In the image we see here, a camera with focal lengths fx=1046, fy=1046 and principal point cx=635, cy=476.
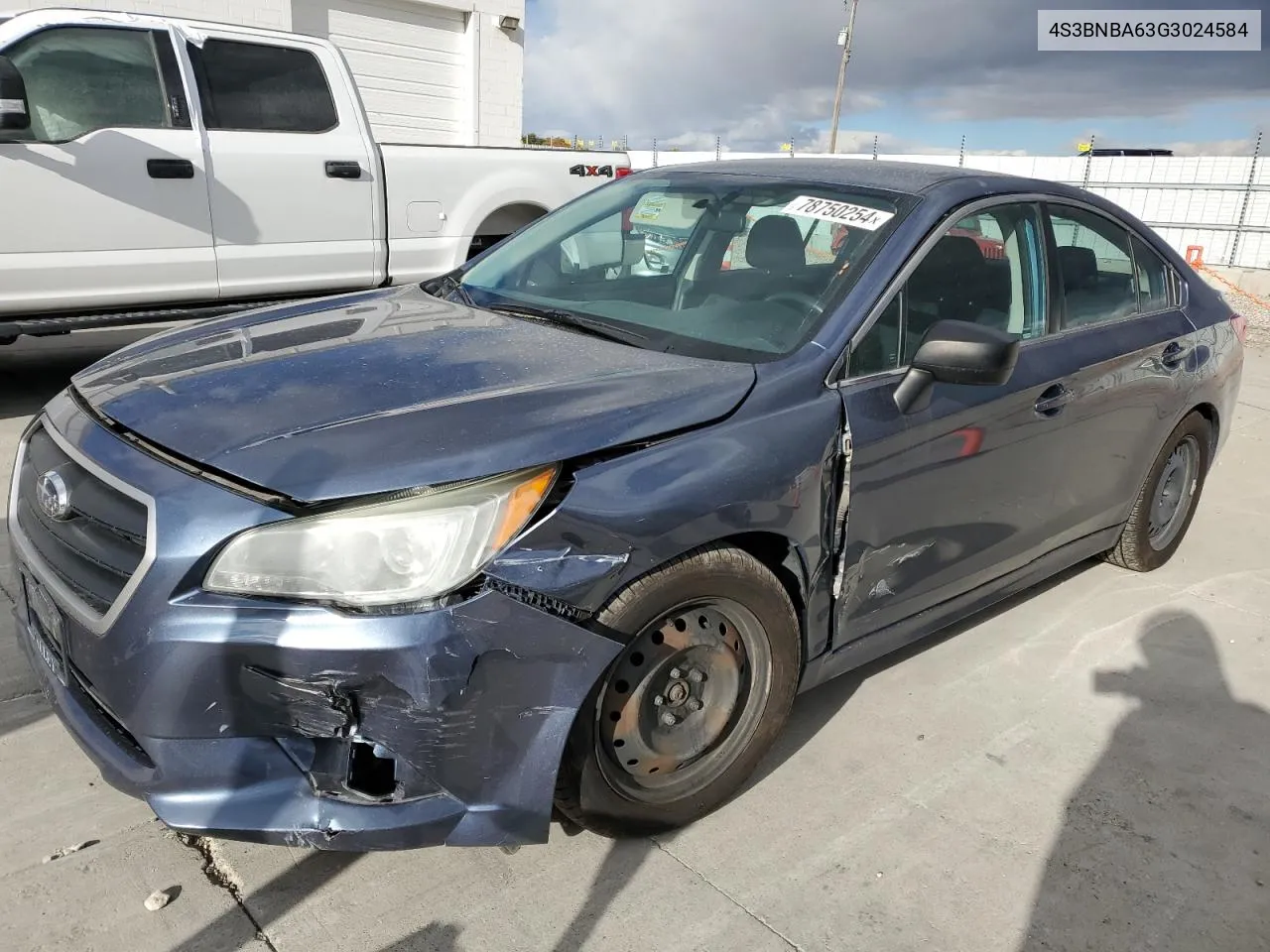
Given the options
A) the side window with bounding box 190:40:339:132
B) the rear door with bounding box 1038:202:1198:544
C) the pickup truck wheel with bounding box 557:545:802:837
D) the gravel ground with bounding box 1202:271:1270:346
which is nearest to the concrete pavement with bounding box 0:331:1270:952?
the pickup truck wheel with bounding box 557:545:802:837

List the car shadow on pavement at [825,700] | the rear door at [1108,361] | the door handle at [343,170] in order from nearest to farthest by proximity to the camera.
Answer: the car shadow on pavement at [825,700], the rear door at [1108,361], the door handle at [343,170]

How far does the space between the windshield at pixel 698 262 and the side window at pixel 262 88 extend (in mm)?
3354

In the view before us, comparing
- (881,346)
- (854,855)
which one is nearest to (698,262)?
(881,346)

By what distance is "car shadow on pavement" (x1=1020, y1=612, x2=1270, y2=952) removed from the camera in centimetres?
253

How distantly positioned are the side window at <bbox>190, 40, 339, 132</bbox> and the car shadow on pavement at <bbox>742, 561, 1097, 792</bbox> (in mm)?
5080

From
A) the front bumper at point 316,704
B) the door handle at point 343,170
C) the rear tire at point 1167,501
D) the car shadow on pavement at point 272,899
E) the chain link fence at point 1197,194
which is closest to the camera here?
the front bumper at point 316,704

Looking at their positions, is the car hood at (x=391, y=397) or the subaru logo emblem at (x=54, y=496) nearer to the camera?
the car hood at (x=391, y=397)

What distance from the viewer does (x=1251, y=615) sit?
173 inches

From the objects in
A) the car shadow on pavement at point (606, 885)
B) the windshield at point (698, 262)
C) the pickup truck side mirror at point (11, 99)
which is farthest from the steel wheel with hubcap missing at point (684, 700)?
the pickup truck side mirror at point (11, 99)

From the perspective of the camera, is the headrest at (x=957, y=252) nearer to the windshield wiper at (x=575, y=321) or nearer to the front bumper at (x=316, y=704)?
the windshield wiper at (x=575, y=321)

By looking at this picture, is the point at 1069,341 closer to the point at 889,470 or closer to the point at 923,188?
the point at 923,188

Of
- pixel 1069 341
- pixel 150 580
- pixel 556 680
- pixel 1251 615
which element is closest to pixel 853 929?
pixel 556 680

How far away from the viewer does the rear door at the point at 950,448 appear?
2.88 meters

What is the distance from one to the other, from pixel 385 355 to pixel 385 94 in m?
11.3
